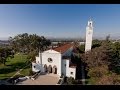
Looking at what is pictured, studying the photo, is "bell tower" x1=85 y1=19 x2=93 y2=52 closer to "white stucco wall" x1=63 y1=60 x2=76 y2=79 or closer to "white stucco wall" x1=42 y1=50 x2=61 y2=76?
"white stucco wall" x1=63 y1=60 x2=76 y2=79

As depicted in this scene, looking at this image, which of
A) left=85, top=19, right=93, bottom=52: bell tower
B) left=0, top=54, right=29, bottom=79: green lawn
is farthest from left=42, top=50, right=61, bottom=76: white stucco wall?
left=85, top=19, right=93, bottom=52: bell tower

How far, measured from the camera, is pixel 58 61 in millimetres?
7730

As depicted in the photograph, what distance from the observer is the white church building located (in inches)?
284

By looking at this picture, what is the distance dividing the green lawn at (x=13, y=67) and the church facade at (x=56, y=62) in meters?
0.80

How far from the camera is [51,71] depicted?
736 centimetres

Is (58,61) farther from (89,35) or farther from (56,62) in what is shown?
(89,35)

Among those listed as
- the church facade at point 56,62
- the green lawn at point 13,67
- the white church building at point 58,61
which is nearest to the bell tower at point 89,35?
the white church building at point 58,61

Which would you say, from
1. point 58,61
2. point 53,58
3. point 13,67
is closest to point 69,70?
point 58,61

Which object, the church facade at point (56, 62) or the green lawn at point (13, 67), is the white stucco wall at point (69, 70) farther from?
the green lawn at point (13, 67)

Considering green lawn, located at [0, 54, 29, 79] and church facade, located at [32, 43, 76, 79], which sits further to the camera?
church facade, located at [32, 43, 76, 79]

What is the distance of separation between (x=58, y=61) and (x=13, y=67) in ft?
6.36
